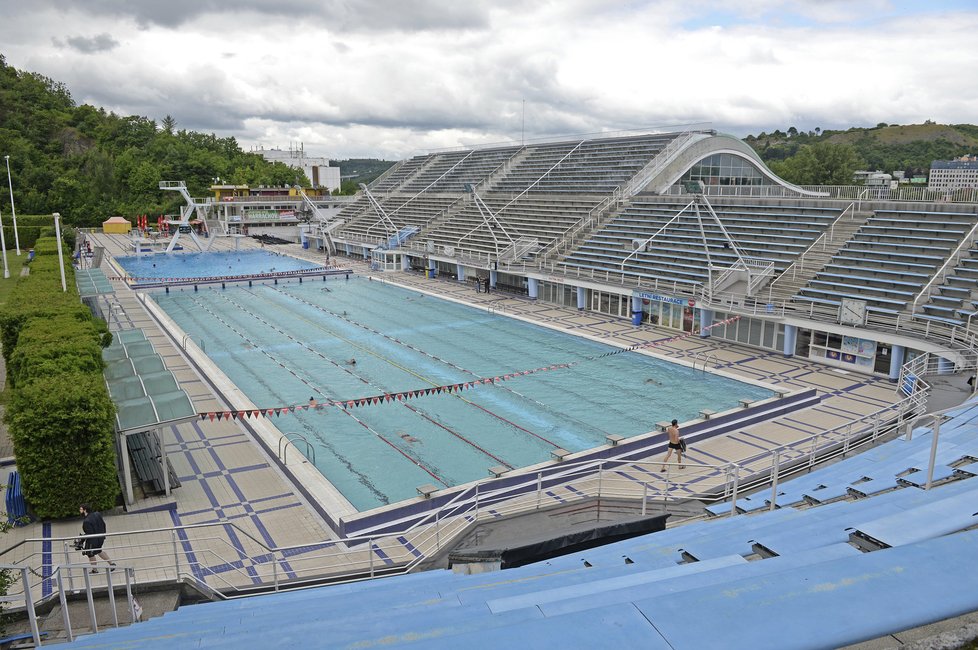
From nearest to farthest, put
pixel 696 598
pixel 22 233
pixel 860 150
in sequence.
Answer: pixel 696 598 → pixel 22 233 → pixel 860 150

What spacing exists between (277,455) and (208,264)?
115ft

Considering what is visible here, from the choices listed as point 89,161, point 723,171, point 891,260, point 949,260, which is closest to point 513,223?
point 723,171

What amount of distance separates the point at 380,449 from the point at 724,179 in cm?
3105

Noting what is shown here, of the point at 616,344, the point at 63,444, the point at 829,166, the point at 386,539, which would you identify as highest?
the point at 829,166

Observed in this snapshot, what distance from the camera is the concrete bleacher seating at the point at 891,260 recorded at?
65.0 ft

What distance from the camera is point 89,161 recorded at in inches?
2980

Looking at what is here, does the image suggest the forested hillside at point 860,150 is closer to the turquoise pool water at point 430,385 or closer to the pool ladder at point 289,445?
the turquoise pool water at point 430,385

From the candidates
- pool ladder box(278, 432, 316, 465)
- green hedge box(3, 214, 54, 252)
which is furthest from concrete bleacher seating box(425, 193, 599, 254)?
green hedge box(3, 214, 54, 252)

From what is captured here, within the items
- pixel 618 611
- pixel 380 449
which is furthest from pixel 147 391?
pixel 618 611

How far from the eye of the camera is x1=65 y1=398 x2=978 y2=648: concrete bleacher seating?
2652mm

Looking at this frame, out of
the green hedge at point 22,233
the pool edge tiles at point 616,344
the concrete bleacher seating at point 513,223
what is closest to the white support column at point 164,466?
the pool edge tiles at point 616,344

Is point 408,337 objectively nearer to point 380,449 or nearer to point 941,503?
point 380,449

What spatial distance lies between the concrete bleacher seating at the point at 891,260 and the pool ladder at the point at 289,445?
53.5ft

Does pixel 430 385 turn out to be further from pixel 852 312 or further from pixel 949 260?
pixel 949 260
